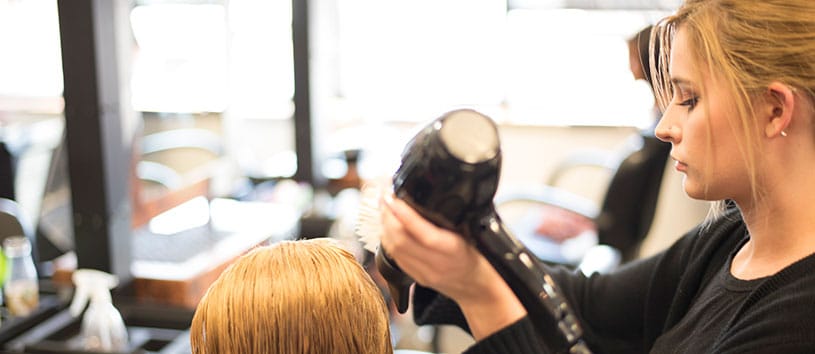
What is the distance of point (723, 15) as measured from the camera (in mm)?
790

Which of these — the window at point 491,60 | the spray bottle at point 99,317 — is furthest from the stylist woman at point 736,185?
the window at point 491,60

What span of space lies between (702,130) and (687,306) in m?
0.30

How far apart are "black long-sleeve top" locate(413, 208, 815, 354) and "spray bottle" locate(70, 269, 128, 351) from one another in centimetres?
85

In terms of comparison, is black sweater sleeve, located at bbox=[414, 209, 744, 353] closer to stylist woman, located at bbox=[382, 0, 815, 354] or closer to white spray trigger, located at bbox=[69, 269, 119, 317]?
stylist woman, located at bbox=[382, 0, 815, 354]

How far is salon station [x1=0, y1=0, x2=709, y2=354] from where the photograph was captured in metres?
1.60

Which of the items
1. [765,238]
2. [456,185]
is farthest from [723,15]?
[456,185]

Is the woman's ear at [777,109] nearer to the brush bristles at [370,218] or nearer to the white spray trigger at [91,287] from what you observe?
the brush bristles at [370,218]

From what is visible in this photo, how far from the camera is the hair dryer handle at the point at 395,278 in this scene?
2.43 ft

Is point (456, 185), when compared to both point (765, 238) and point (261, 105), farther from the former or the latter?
point (261, 105)

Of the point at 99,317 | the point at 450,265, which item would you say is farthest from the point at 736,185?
the point at 99,317

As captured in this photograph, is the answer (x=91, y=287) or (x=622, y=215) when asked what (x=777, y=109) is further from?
(x=622, y=215)

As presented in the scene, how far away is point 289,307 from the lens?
785 millimetres

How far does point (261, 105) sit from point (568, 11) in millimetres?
1662

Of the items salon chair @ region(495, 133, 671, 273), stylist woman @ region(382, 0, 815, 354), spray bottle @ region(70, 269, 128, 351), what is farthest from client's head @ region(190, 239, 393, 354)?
salon chair @ region(495, 133, 671, 273)
